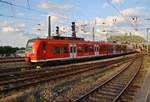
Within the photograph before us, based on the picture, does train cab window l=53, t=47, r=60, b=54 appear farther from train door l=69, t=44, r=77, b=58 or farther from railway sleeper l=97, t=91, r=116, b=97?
railway sleeper l=97, t=91, r=116, b=97

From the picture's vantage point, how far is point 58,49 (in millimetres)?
29016

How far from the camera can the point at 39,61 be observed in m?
26.2

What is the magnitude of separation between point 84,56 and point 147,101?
82.5 ft

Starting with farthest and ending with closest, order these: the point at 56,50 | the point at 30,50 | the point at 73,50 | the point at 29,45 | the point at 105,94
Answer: the point at 73,50
the point at 56,50
the point at 29,45
the point at 30,50
the point at 105,94

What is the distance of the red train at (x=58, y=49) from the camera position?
85.7 ft

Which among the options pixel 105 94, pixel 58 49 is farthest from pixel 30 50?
pixel 105 94

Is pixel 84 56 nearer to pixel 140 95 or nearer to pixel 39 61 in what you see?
pixel 39 61

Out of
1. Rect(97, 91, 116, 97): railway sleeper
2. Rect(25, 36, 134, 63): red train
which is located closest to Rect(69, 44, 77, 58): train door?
Rect(25, 36, 134, 63): red train

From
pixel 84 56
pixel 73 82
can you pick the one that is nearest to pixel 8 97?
pixel 73 82

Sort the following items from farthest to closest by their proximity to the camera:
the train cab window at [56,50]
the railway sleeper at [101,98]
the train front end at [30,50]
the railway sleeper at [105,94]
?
the train cab window at [56,50]
the train front end at [30,50]
the railway sleeper at [105,94]
the railway sleeper at [101,98]

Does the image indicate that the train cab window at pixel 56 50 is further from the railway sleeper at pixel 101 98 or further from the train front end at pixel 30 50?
the railway sleeper at pixel 101 98

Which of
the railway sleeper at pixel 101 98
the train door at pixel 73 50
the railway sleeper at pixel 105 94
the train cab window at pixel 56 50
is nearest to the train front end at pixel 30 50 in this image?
the train cab window at pixel 56 50

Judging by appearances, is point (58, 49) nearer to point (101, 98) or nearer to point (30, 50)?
point (30, 50)

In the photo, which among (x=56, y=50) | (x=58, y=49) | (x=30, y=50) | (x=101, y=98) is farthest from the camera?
(x=58, y=49)
